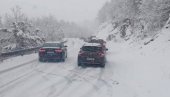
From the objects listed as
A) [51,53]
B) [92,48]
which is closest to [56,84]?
[92,48]

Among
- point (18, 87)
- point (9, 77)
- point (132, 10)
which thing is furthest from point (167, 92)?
point (132, 10)

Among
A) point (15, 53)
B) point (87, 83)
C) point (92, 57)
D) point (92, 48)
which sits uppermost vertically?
point (92, 48)

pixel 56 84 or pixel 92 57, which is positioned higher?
pixel 92 57

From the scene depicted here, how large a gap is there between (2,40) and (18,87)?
21.1 meters

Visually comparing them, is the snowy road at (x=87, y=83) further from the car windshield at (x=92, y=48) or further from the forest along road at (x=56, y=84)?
the car windshield at (x=92, y=48)

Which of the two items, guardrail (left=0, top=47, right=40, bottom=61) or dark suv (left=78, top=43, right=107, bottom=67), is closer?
dark suv (left=78, top=43, right=107, bottom=67)

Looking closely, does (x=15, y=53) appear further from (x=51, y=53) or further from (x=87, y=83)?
(x=87, y=83)

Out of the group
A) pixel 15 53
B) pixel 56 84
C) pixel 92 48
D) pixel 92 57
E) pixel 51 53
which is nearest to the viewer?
pixel 56 84

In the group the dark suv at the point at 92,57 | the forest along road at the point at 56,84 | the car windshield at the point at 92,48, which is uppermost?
the car windshield at the point at 92,48

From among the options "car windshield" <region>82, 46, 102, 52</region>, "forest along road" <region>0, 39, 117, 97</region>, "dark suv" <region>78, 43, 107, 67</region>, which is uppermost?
"car windshield" <region>82, 46, 102, 52</region>

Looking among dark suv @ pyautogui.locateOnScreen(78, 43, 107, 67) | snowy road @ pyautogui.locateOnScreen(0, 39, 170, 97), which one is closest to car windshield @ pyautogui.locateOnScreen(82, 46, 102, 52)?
dark suv @ pyautogui.locateOnScreen(78, 43, 107, 67)

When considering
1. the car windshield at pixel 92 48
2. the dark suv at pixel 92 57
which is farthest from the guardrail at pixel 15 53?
the car windshield at pixel 92 48

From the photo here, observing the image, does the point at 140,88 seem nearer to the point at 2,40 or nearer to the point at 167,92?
the point at 167,92

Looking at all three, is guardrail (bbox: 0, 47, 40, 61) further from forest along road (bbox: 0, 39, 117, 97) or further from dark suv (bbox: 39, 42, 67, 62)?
forest along road (bbox: 0, 39, 117, 97)
